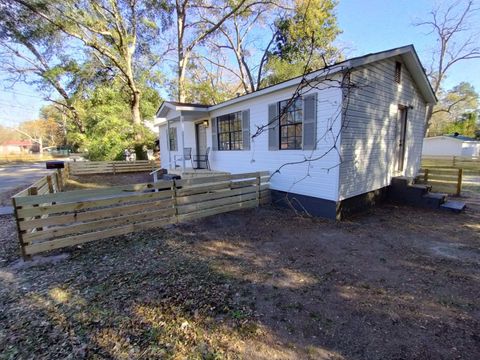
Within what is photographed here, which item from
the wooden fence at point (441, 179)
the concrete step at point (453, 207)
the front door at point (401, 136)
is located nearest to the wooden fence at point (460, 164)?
the wooden fence at point (441, 179)

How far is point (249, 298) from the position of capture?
276 cm

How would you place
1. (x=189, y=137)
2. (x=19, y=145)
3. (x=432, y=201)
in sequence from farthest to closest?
(x=19, y=145) < (x=189, y=137) < (x=432, y=201)

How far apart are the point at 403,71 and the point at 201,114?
22.7ft

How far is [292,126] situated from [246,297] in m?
4.72

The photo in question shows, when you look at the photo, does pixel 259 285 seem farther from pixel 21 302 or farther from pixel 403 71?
pixel 403 71

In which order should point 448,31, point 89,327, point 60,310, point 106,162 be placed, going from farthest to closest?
point 448,31, point 106,162, point 60,310, point 89,327

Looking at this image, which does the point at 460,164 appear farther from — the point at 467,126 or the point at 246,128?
the point at 467,126

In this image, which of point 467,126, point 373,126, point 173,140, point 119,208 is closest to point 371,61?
point 373,126

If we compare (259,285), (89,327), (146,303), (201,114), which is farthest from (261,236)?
(201,114)

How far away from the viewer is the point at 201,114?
963 centimetres

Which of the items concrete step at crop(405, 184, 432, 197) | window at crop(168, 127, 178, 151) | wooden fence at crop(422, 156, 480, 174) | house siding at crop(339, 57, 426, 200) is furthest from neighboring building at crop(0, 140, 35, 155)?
wooden fence at crop(422, 156, 480, 174)

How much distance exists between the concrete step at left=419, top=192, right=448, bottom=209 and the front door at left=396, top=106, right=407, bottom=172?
1.35 m

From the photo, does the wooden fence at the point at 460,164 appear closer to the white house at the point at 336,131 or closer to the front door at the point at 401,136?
the front door at the point at 401,136

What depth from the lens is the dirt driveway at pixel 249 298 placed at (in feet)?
6.84
